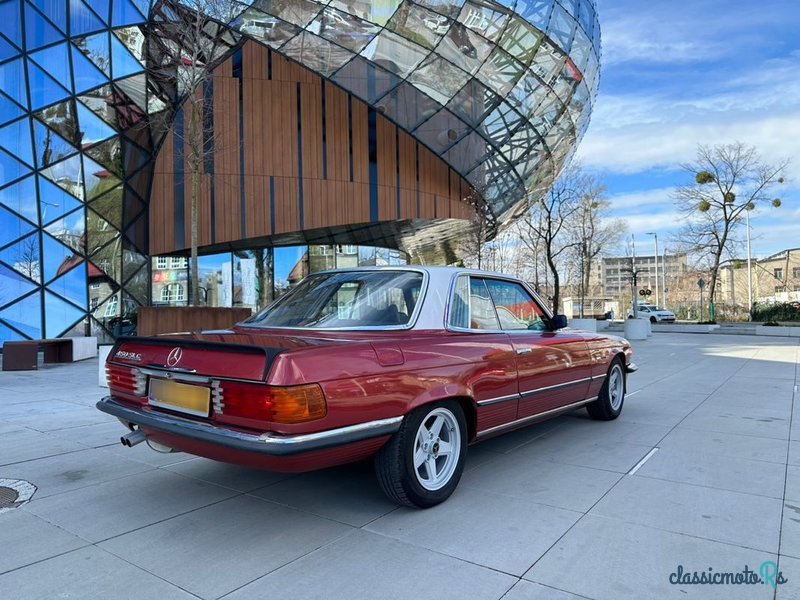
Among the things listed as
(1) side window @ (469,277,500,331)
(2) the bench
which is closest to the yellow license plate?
(1) side window @ (469,277,500,331)

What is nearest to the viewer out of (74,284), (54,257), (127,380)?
(127,380)

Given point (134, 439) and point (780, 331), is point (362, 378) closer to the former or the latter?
point (134, 439)

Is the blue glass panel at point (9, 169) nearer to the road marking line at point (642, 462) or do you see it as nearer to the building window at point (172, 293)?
the building window at point (172, 293)

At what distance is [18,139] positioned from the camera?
16.1 meters

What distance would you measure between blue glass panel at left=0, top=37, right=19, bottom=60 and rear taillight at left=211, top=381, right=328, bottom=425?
1828 centimetres

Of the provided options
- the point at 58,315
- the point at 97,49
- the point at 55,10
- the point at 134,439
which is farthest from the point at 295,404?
the point at 55,10

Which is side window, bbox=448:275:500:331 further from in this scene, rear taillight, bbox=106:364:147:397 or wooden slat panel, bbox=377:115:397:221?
wooden slat panel, bbox=377:115:397:221

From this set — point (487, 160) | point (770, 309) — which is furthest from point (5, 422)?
point (770, 309)

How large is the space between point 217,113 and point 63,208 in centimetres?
660

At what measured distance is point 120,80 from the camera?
18.3 meters

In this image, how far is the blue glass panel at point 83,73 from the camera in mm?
17250

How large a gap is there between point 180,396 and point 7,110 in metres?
17.4

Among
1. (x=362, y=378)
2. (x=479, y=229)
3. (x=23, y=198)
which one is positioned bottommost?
(x=362, y=378)

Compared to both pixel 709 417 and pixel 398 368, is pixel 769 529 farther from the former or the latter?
pixel 709 417
